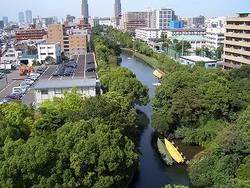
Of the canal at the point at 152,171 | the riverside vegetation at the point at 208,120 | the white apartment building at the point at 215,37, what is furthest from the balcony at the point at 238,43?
the white apartment building at the point at 215,37

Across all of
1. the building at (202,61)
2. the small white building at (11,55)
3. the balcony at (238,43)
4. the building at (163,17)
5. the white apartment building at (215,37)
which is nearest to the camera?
the balcony at (238,43)

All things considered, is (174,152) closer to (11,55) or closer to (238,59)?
(238,59)

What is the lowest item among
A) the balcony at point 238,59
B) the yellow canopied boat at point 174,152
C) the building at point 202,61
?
the yellow canopied boat at point 174,152

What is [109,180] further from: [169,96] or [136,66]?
[136,66]

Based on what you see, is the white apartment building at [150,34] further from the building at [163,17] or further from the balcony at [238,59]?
the balcony at [238,59]

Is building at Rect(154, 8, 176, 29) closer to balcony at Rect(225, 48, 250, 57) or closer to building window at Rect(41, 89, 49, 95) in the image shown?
balcony at Rect(225, 48, 250, 57)

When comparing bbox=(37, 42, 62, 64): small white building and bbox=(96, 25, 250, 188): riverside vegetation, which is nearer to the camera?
bbox=(96, 25, 250, 188): riverside vegetation

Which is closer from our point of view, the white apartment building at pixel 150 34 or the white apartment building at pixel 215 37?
the white apartment building at pixel 215 37

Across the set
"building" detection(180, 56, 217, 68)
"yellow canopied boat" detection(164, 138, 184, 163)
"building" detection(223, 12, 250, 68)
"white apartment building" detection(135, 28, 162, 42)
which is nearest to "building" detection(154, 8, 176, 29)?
"white apartment building" detection(135, 28, 162, 42)
